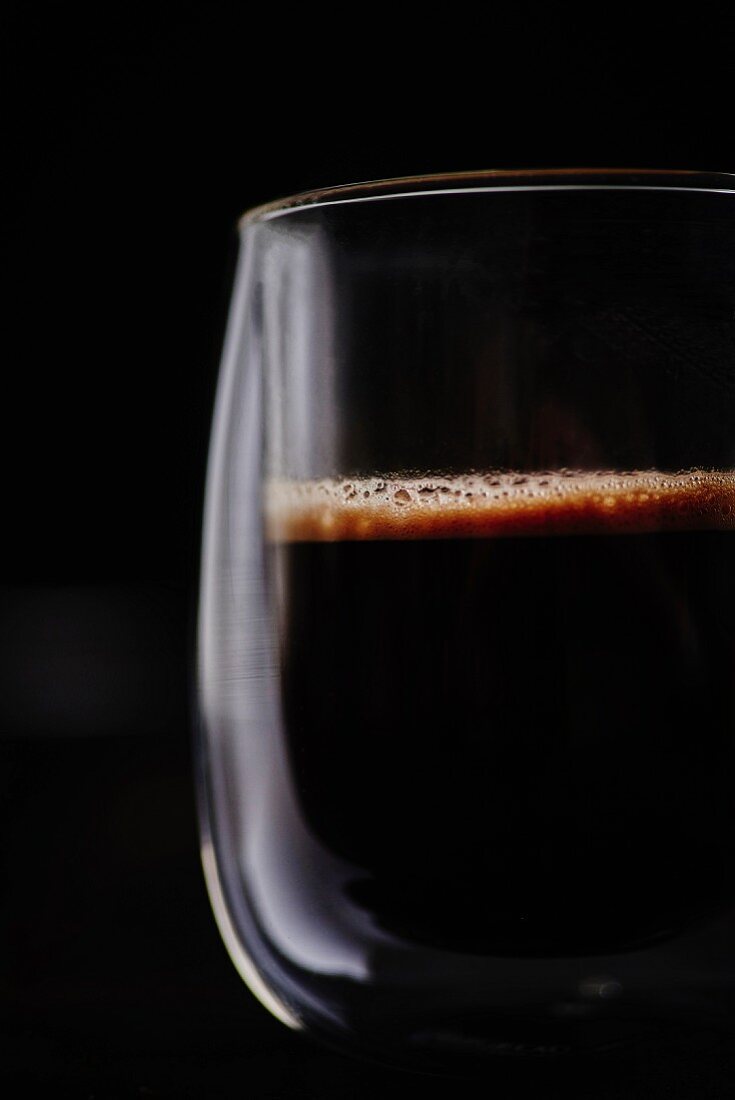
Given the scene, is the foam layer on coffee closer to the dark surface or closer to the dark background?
the dark surface

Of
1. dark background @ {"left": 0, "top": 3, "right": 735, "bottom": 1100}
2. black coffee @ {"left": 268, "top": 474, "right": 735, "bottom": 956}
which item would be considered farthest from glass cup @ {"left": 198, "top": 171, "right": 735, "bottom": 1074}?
dark background @ {"left": 0, "top": 3, "right": 735, "bottom": 1100}

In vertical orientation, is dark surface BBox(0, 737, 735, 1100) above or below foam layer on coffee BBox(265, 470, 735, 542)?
below

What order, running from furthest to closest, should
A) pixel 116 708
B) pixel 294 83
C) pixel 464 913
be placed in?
pixel 294 83 < pixel 116 708 < pixel 464 913

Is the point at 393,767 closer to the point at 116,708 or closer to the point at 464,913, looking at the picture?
the point at 464,913

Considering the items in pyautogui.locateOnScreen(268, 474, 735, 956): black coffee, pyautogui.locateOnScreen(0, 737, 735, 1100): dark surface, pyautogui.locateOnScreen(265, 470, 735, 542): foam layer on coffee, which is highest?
pyautogui.locateOnScreen(265, 470, 735, 542): foam layer on coffee

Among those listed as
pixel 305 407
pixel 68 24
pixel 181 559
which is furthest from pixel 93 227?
pixel 305 407

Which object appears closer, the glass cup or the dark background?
the glass cup

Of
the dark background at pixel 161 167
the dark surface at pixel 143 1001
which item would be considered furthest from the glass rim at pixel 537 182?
the dark background at pixel 161 167

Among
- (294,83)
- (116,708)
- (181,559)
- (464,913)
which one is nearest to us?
(464,913)
